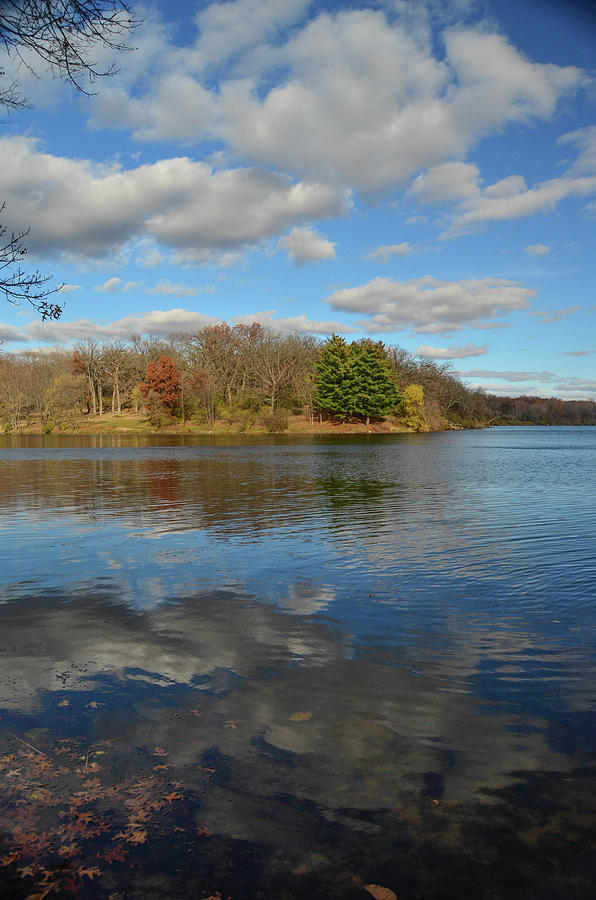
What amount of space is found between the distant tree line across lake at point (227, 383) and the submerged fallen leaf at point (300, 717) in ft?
257

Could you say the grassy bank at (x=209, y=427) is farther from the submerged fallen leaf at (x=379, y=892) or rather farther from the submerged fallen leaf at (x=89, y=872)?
the submerged fallen leaf at (x=379, y=892)

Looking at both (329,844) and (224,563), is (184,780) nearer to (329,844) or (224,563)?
(329,844)

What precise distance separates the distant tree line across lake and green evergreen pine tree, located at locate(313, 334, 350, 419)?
0.14m

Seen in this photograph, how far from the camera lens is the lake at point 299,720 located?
140 inches

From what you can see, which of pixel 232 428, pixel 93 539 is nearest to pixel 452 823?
pixel 93 539

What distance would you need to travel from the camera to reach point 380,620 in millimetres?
7836

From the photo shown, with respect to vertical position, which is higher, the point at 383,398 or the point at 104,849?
the point at 383,398

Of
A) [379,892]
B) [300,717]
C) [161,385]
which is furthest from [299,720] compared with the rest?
[161,385]

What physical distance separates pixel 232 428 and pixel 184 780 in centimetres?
8137

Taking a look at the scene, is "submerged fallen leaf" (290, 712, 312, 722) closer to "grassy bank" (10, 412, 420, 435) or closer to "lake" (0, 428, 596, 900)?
"lake" (0, 428, 596, 900)

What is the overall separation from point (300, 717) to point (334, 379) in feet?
261

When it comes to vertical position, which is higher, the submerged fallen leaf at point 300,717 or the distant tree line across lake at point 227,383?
the distant tree line across lake at point 227,383

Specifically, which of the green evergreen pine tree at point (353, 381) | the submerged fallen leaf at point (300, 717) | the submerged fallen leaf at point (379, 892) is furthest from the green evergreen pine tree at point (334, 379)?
the submerged fallen leaf at point (379, 892)

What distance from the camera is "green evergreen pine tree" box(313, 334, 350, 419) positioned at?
83.3 metres
